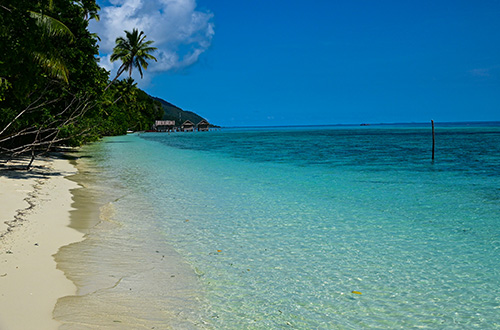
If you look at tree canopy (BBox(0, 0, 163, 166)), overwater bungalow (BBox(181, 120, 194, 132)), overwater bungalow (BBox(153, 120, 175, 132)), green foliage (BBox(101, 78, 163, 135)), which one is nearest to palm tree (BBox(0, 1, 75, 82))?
tree canopy (BBox(0, 0, 163, 166))

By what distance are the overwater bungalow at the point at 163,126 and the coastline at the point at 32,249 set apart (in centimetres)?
10057

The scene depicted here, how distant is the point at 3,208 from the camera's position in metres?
8.75

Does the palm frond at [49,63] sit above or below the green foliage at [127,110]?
below

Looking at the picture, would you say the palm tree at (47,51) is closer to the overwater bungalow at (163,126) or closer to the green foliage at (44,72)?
the green foliage at (44,72)

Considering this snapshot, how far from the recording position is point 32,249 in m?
6.25

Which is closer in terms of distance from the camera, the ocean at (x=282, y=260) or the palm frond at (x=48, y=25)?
the ocean at (x=282, y=260)

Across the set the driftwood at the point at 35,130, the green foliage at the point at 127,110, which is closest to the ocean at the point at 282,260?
the driftwood at the point at 35,130

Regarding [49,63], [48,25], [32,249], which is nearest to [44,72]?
[49,63]

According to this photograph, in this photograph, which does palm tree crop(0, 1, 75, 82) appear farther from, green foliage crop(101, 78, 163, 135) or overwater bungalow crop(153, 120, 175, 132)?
overwater bungalow crop(153, 120, 175, 132)

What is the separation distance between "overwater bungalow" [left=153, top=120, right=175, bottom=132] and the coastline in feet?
330

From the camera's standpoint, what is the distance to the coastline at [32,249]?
13.7ft

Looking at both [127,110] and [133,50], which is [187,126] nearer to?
[127,110]

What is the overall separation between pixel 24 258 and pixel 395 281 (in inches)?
201

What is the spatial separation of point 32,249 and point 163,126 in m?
110
